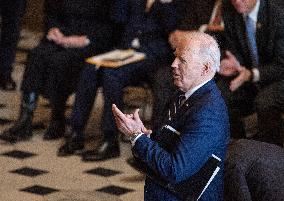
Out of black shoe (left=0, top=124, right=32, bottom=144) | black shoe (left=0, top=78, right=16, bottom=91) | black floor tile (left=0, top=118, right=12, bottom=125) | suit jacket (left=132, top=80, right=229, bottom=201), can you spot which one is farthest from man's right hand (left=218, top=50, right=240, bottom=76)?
black shoe (left=0, top=78, right=16, bottom=91)

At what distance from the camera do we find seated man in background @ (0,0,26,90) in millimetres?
7734

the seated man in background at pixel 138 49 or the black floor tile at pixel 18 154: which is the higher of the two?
the seated man in background at pixel 138 49

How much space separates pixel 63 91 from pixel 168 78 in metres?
0.95

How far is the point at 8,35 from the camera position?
25.7 ft

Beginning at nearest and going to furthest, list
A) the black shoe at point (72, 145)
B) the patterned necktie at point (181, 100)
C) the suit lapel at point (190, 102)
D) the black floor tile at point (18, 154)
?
the suit lapel at point (190, 102)
the patterned necktie at point (181, 100)
the black floor tile at point (18, 154)
the black shoe at point (72, 145)

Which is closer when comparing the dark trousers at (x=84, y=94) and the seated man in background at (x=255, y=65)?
the seated man in background at (x=255, y=65)

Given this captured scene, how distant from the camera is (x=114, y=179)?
546 centimetres

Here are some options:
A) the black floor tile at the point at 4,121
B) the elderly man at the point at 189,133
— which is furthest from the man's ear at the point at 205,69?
the black floor tile at the point at 4,121

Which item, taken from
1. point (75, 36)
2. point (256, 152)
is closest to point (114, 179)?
point (75, 36)

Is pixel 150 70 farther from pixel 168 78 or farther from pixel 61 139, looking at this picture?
pixel 61 139

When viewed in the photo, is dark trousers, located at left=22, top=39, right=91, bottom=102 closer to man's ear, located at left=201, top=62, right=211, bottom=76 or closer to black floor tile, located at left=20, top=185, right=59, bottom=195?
black floor tile, located at left=20, top=185, right=59, bottom=195

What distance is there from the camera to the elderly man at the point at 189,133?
122 inches

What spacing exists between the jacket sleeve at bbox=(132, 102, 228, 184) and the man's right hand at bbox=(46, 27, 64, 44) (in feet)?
10.8

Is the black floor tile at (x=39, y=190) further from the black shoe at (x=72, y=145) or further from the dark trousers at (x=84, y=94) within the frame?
the dark trousers at (x=84, y=94)
